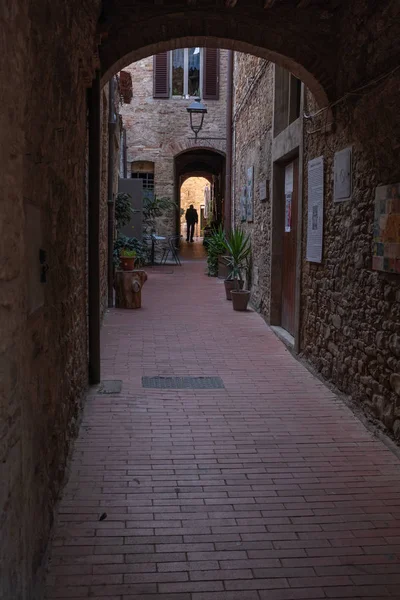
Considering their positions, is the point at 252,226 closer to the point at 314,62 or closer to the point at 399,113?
the point at 314,62

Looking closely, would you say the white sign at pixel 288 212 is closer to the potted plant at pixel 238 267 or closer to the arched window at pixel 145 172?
the potted plant at pixel 238 267

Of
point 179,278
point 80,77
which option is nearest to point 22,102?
point 80,77

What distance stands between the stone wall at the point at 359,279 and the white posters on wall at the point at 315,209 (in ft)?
0.28

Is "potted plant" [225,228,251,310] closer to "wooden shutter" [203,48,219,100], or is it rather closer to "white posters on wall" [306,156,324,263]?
"white posters on wall" [306,156,324,263]

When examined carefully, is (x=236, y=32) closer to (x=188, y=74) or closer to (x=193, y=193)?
(x=188, y=74)

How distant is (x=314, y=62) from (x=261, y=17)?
25.7 inches

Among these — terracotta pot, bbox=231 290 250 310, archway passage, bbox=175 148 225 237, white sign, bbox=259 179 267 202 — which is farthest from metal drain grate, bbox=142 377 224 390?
archway passage, bbox=175 148 225 237

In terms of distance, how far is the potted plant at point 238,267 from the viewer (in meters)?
9.89

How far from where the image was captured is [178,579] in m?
2.55

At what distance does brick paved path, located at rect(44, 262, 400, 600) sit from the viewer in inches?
101

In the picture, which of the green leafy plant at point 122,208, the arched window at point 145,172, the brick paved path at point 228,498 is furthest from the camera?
the arched window at point 145,172

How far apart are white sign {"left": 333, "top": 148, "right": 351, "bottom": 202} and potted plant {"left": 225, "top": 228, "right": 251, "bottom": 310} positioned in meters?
4.53

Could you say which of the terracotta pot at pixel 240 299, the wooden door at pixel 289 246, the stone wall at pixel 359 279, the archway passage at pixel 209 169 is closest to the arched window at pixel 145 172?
the archway passage at pixel 209 169

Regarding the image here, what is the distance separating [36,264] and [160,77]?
1703 centimetres
